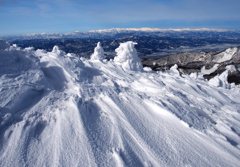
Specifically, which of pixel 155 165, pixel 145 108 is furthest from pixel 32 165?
pixel 145 108

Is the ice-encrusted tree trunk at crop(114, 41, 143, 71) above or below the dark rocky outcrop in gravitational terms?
above

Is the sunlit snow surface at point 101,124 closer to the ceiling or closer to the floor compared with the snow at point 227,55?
closer to the ceiling

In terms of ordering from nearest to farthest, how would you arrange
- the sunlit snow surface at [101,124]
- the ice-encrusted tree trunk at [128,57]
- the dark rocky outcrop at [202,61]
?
the sunlit snow surface at [101,124] → the ice-encrusted tree trunk at [128,57] → the dark rocky outcrop at [202,61]

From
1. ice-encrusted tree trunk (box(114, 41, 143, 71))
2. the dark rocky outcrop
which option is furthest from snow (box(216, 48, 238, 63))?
ice-encrusted tree trunk (box(114, 41, 143, 71))

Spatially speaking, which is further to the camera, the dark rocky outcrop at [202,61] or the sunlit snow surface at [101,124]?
the dark rocky outcrop at [202,61]

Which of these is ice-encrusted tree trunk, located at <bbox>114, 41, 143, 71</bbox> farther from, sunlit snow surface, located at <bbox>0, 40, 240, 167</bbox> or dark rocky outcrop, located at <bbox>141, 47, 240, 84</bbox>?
dark rocky outcrop, located at <bbox>141, 47, 240, 84</bbox>

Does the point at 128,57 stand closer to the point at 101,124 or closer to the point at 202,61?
the point at 101,124

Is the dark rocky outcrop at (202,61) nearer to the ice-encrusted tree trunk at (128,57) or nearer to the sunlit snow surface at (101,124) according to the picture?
the ice-encrusted tree trunk at (128,57)

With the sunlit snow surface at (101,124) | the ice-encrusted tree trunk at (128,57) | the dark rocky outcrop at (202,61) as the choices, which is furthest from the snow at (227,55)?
the sunlit snow surface at (101,124)
